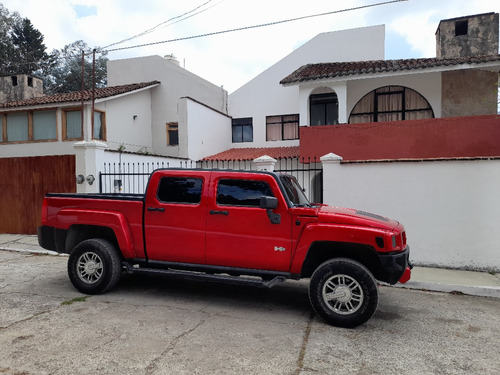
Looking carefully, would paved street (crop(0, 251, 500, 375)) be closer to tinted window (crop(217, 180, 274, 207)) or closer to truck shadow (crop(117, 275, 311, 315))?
truck shadow (crop(117, 275, 311, 315))

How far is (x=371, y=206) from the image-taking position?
25.6 ft

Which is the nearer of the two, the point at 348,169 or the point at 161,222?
the point at 161,222

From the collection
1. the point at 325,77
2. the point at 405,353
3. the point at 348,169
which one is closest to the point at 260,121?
the point at 325,77

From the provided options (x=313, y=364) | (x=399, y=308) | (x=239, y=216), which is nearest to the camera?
(x=313, y=364)

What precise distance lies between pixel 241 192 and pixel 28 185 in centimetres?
894

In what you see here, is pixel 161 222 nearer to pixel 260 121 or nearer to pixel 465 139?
pixel 465 139

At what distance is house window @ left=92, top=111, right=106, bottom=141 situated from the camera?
15.7 meters

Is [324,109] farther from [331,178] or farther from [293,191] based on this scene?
[293,191]

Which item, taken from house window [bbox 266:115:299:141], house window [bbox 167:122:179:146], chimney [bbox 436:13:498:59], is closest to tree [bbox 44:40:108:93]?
house window [bbox 167:122:179:146]

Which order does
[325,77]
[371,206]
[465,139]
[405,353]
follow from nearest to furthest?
1. [405,353]
2. [371,206]
3. [465,139]
4. [325,77]

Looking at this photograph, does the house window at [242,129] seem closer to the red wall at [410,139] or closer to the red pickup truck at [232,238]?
the red wall at [410,139]

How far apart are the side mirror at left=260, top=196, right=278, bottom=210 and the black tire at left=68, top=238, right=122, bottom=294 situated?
241 cm

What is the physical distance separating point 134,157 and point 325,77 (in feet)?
25.8

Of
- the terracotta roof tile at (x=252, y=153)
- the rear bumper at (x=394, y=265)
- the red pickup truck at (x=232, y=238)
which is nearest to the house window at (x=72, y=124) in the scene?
the terracotta roof tile at (x=252, y=153)
